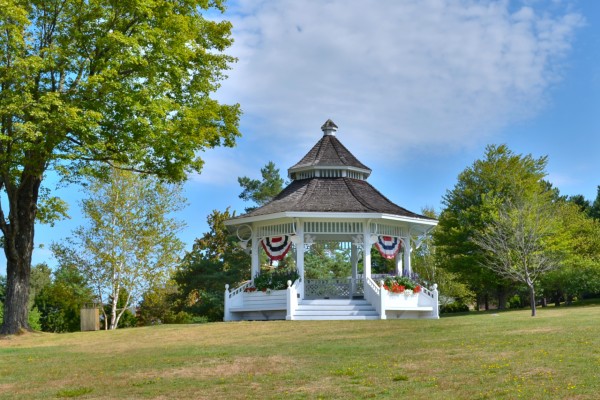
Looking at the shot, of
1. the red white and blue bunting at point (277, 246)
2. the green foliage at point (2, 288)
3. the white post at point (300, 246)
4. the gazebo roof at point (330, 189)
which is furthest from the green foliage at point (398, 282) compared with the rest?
the green foliage at point (2, 288)

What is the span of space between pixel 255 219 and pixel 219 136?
409 centimetres

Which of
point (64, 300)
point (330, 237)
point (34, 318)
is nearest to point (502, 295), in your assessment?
point (330, 237)

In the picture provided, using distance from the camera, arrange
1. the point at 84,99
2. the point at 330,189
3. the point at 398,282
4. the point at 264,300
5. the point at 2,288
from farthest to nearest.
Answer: the point at 2,288 < the point at 330,189 < the point at 264,300 < the point at 398,282 < the point at 84,99

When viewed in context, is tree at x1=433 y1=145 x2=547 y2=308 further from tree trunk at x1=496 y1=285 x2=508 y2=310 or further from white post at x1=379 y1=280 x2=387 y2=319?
white post at x1=379 y1=280 x2=387 y2=319

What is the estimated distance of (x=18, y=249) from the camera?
24875mm

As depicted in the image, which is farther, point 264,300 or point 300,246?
point 264,300

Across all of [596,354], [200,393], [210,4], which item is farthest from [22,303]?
[596,354]

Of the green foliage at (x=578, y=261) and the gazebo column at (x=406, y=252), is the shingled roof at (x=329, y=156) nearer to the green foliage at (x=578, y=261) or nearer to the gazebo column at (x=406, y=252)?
the gazebo column at (x=406, y=252)

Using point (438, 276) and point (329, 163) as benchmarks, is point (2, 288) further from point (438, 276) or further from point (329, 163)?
point (438, 276)

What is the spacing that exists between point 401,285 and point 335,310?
3062mm

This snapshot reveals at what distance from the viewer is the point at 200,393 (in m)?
11.2

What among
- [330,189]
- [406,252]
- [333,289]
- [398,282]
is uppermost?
[330,189]

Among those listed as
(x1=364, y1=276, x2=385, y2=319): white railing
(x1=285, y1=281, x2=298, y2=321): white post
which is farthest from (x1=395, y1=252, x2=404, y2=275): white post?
(x1=285, y1=281, x2=298, y2=321): white post

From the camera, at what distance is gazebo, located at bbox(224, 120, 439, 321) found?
28.3 m
